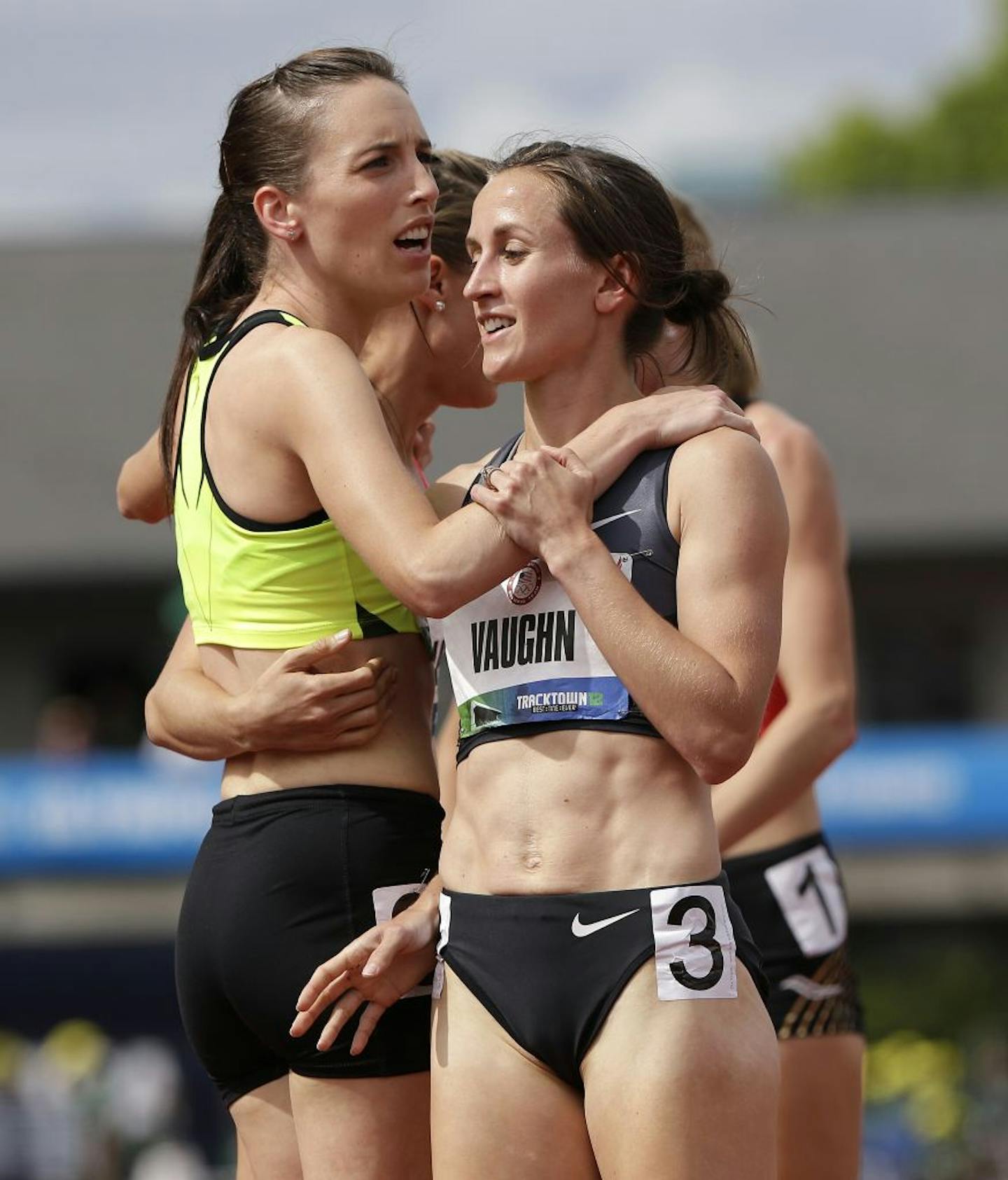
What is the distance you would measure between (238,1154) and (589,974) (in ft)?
3.08

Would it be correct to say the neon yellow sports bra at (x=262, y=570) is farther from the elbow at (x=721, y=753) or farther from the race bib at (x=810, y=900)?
the race bib at (x=810, y=900)

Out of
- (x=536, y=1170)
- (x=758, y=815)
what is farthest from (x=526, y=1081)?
(x=758, y=815)

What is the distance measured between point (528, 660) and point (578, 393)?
445 millimetres

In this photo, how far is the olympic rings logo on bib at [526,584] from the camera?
2854 millimetres

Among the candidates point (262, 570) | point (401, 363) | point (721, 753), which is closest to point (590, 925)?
point (721, 753)

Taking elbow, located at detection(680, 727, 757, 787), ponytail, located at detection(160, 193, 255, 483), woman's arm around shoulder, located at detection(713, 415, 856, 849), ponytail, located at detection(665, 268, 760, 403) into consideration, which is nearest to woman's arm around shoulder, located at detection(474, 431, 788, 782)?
elbow, located at detection(680, 727, 757, 787)

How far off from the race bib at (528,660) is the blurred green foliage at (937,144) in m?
39.9

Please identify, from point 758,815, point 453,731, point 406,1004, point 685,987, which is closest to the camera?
point 685,987

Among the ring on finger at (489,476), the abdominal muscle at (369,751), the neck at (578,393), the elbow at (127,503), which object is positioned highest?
the elbow at (127,503)

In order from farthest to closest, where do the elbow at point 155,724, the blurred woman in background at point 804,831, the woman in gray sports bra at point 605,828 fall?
1. the blurred woman in background at point 804,831
2. the elbow at point 155,724
3. the woman in gray sports bra at point 605,828

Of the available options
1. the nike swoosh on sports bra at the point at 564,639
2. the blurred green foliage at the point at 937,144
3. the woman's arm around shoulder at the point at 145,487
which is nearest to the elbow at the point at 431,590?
the nike swoosh on sports bra at the point at 564,639

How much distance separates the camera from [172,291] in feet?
72.5

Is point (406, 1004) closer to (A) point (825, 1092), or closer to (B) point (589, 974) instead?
(B) point (589, 974)

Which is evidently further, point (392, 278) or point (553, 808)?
point (392, 278)
